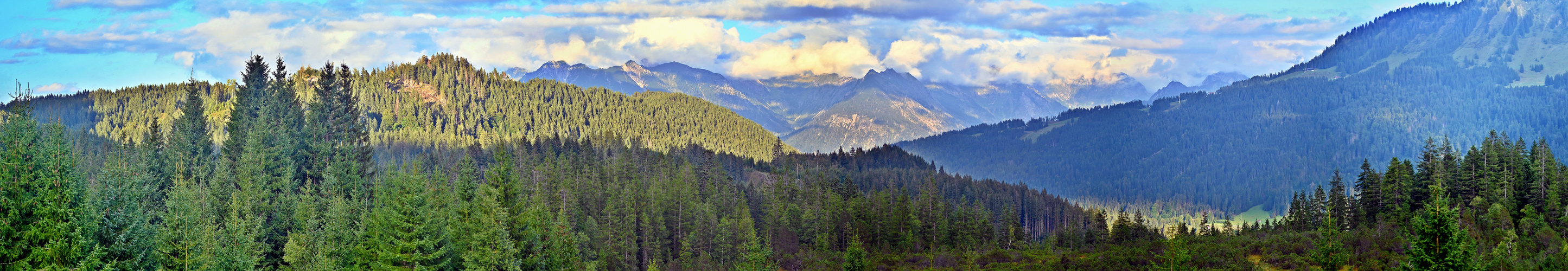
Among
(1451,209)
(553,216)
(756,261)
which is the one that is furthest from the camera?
(553,216)

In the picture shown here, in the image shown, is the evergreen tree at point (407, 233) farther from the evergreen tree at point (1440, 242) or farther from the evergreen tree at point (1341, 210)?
the evergreen tree at point (1341, 210)

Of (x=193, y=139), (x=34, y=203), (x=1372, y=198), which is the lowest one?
(x=1372, y=198)

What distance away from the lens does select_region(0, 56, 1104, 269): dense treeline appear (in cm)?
3559

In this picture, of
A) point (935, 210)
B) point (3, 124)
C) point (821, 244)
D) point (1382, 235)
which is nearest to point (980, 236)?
point (935, 210)

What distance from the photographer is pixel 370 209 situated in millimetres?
65375

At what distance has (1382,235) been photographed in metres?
70.7

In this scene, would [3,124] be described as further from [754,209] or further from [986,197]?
[986,197]

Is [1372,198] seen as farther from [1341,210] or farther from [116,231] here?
[116,231]

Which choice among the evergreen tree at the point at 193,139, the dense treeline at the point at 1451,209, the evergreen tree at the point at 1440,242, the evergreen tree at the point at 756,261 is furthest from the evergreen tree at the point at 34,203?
the dense treeline at the point at 1451,209

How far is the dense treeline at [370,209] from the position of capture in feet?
117

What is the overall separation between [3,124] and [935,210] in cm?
10995

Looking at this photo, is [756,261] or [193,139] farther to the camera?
[193,139]

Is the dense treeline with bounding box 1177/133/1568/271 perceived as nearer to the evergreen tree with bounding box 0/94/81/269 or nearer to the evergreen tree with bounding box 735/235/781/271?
the evergreen tree with bounding box 735/235/781/271

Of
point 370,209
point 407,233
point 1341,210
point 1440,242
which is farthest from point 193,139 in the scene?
point 1341,210
